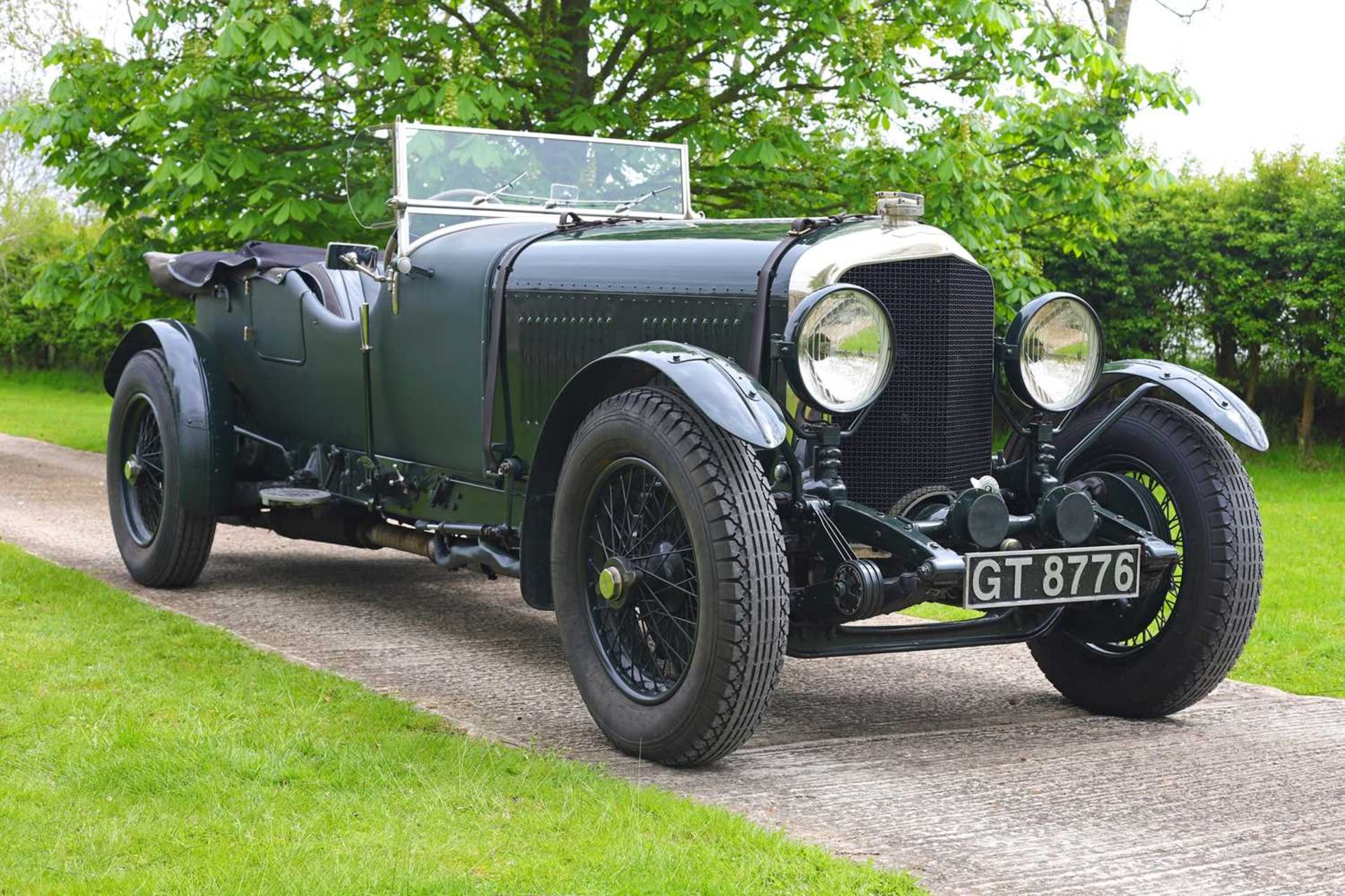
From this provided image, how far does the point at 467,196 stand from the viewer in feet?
20.6

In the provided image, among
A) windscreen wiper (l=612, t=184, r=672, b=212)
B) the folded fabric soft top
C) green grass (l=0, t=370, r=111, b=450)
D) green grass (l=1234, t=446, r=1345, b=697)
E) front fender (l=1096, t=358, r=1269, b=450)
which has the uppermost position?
windscreen wiper (l=612, t=184, r=672, b=212)

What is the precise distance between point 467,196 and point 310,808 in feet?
10.8

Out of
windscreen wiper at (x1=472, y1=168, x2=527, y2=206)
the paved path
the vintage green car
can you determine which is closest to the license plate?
the vintage green car

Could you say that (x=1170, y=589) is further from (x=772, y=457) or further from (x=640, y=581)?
(x=640, y=581)

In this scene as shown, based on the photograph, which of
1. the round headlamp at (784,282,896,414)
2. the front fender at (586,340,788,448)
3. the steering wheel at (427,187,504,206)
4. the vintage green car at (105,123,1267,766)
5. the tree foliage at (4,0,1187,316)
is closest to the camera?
the front fender at (586,340,788,448)

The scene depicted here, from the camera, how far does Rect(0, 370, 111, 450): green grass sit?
16.5 m

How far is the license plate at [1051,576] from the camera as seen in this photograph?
4.18 metres

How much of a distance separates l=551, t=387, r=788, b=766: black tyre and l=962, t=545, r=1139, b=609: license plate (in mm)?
593

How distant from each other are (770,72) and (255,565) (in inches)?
228

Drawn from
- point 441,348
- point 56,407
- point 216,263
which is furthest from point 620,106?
point 56,407

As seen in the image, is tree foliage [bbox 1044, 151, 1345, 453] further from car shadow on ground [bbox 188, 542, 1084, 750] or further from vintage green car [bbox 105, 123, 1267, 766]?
vintage green car [bbox 105, 123, 1267, 766]

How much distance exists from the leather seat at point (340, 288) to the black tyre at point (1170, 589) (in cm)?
310

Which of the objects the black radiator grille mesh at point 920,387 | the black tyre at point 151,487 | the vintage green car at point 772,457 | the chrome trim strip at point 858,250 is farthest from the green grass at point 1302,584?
the black tyre at point 151,487

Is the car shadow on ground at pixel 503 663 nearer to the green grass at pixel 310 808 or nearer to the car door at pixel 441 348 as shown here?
the green grass at pixel 310 808
